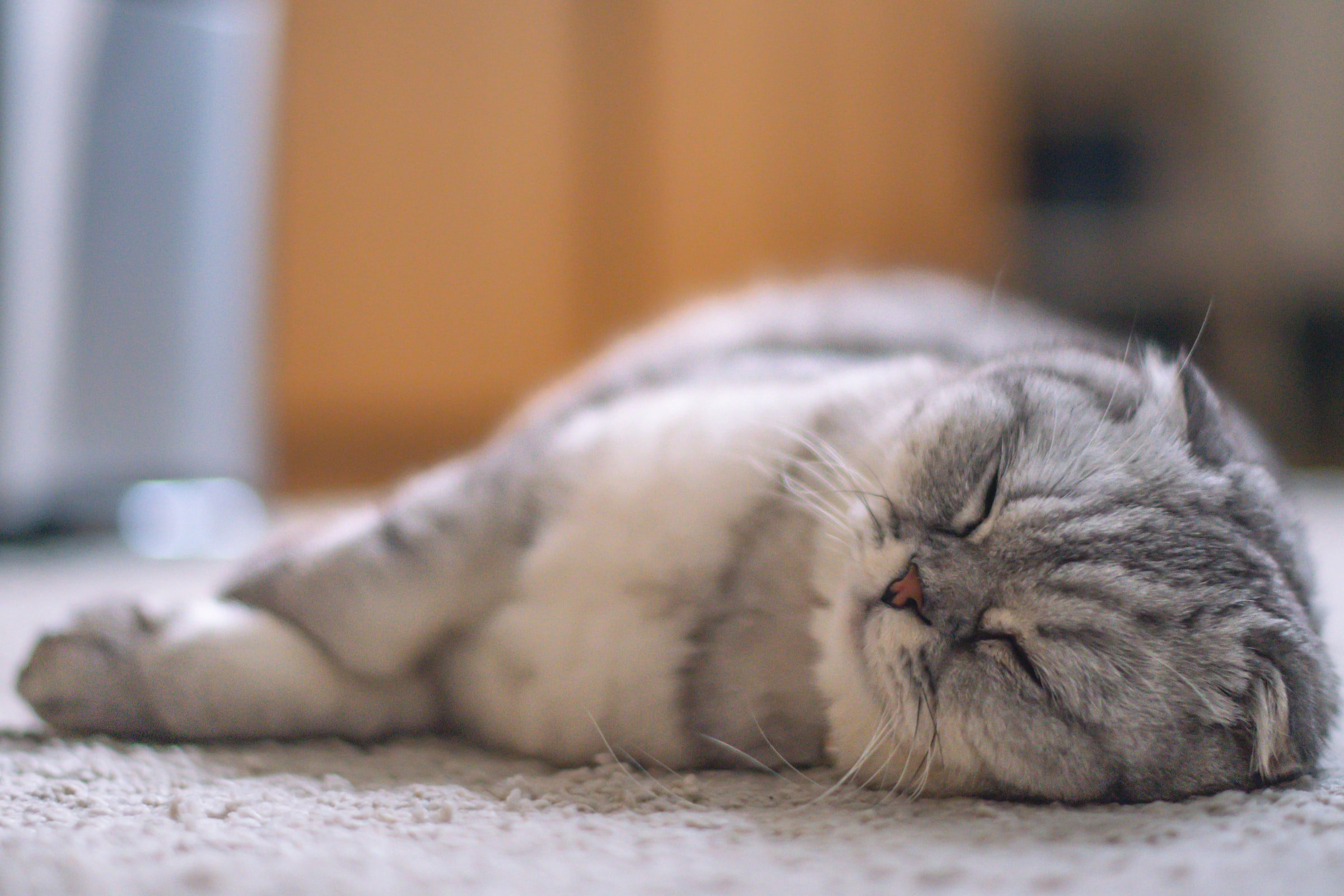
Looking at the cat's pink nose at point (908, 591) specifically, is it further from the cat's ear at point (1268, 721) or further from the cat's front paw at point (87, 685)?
the cat's front paw at point (87, 685)

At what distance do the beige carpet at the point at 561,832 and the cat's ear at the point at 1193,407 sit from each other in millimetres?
293

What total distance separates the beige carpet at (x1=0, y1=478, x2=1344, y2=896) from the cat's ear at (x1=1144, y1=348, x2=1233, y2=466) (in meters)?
0.29

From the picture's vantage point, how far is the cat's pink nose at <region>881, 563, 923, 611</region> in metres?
0.92

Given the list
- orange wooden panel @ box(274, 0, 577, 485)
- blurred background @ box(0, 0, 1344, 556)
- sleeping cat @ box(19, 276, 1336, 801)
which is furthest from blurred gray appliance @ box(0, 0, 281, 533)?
sleeping cat @ box(19, 276, 1336, 801)

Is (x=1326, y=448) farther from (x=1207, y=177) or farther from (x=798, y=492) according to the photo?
(x=798, y=492)

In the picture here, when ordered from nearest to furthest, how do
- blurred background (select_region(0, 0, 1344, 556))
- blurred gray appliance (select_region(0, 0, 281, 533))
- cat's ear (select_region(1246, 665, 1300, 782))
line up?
cat's ear (select_region(1246, 665, 1300, 782)) < blurred gray appliance (select_region(0, 0, 281, 533)) < blurred background (select_region(0, 0, 1344, 556))

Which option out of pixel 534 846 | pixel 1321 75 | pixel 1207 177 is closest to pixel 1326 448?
pixel 1207 177

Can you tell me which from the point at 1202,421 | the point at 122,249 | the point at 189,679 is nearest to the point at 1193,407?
the point at 1202,421

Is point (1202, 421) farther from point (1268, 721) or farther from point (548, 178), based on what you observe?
point (548, 178)

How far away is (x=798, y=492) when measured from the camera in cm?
109

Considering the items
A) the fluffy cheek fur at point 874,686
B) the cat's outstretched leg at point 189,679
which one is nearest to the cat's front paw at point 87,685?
the cat's outstretched leg at point 189,679

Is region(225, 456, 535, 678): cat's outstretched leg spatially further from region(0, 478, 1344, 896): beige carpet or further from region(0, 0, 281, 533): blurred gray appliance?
region(0, 0, 281, 533): blurred gray appliance

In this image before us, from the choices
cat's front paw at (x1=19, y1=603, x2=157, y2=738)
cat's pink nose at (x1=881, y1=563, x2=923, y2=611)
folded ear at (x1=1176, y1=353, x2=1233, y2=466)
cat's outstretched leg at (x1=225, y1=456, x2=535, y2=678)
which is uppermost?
folded ear at (x1=1176, y1=353, x2=1233, y2=466)

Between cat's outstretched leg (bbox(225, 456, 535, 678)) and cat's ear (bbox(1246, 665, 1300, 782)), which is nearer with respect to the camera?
cat's ear (bbox(1246, 665, 1300, 782))
